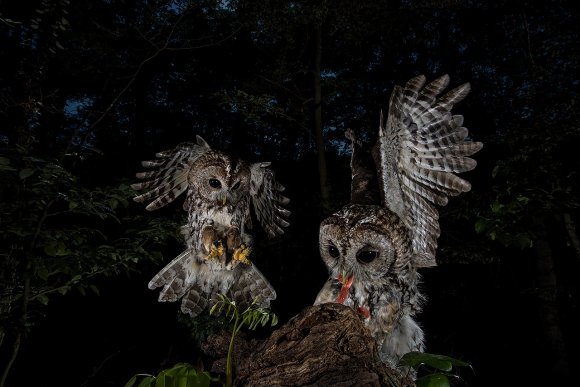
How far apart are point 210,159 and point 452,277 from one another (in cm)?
432

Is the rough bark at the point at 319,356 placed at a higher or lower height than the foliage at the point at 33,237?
lower

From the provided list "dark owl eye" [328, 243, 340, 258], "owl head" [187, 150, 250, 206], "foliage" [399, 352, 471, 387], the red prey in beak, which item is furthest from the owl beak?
"owl head" [187, 150, 250, 206]

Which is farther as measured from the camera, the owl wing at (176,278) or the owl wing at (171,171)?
the owl wing at (171,171)

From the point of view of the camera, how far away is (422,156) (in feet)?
6.49

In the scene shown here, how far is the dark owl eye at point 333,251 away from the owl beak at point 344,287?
117 millimetres

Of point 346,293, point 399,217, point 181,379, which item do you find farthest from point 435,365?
point 399,217

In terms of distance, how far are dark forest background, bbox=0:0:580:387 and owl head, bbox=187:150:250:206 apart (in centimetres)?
47

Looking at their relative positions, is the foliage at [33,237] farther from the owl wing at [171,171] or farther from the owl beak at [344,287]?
the owl beak at [344,287]

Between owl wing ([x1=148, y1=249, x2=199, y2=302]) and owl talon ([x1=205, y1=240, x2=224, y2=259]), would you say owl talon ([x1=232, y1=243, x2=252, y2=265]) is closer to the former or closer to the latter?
owl talon ([x1=205, y1=240, x2=224, y2=259])

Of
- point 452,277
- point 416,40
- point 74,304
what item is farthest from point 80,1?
point 452,277

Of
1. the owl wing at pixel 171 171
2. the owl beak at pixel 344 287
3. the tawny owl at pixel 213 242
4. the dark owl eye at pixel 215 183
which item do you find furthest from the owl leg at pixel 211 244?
the owl beak at pixel 344 287

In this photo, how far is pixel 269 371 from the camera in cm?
102

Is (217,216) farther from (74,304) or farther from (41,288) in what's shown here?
(74,304)

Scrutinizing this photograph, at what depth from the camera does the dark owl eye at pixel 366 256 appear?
5.62ft
